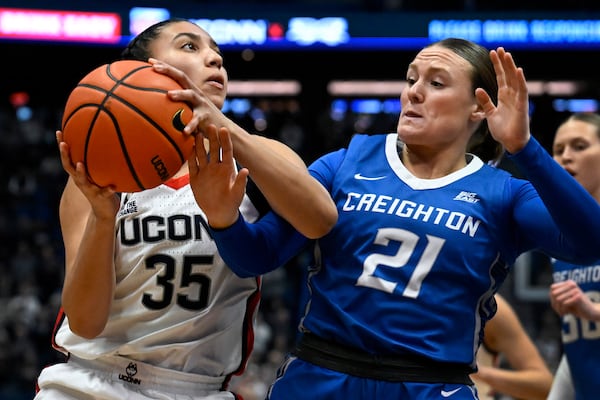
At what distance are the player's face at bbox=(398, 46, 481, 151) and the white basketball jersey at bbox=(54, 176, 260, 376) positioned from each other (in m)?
0.59

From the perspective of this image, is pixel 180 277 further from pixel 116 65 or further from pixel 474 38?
pixel 474 38

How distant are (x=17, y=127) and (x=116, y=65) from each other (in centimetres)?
1373

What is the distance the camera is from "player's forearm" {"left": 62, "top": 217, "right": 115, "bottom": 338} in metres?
2.64

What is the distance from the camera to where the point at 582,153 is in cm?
439

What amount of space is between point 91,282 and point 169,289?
0.27 metres

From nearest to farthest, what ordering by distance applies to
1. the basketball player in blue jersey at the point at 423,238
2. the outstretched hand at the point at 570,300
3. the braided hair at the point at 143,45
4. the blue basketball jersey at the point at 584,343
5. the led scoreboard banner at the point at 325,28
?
1. the basketball player in blue jersey at the point at 423,238
2. the braided hair at the point at 143,45
3. the outstretched hand at the point at 570,300
4. the blue basketball jersey at the point at 584,343
5. the led scoreboard banner at the point at 325,28

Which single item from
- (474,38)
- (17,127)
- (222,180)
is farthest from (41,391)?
(17,127)

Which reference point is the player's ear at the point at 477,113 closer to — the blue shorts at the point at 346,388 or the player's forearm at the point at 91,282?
the blue shorts at the point at 346,388

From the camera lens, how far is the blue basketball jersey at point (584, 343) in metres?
4.30

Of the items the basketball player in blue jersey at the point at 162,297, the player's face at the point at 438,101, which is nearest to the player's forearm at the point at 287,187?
the basketball player in blue jersey at the point at 162,297

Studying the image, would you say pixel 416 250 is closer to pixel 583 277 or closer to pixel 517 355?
pixel 517 355

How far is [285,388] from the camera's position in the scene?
265 cm

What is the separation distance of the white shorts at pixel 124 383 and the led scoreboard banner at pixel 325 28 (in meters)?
9.76

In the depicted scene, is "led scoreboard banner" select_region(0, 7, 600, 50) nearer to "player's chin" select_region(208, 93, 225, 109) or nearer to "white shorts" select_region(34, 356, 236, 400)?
"player's chin" select_region(208, 93, 225, 109)
